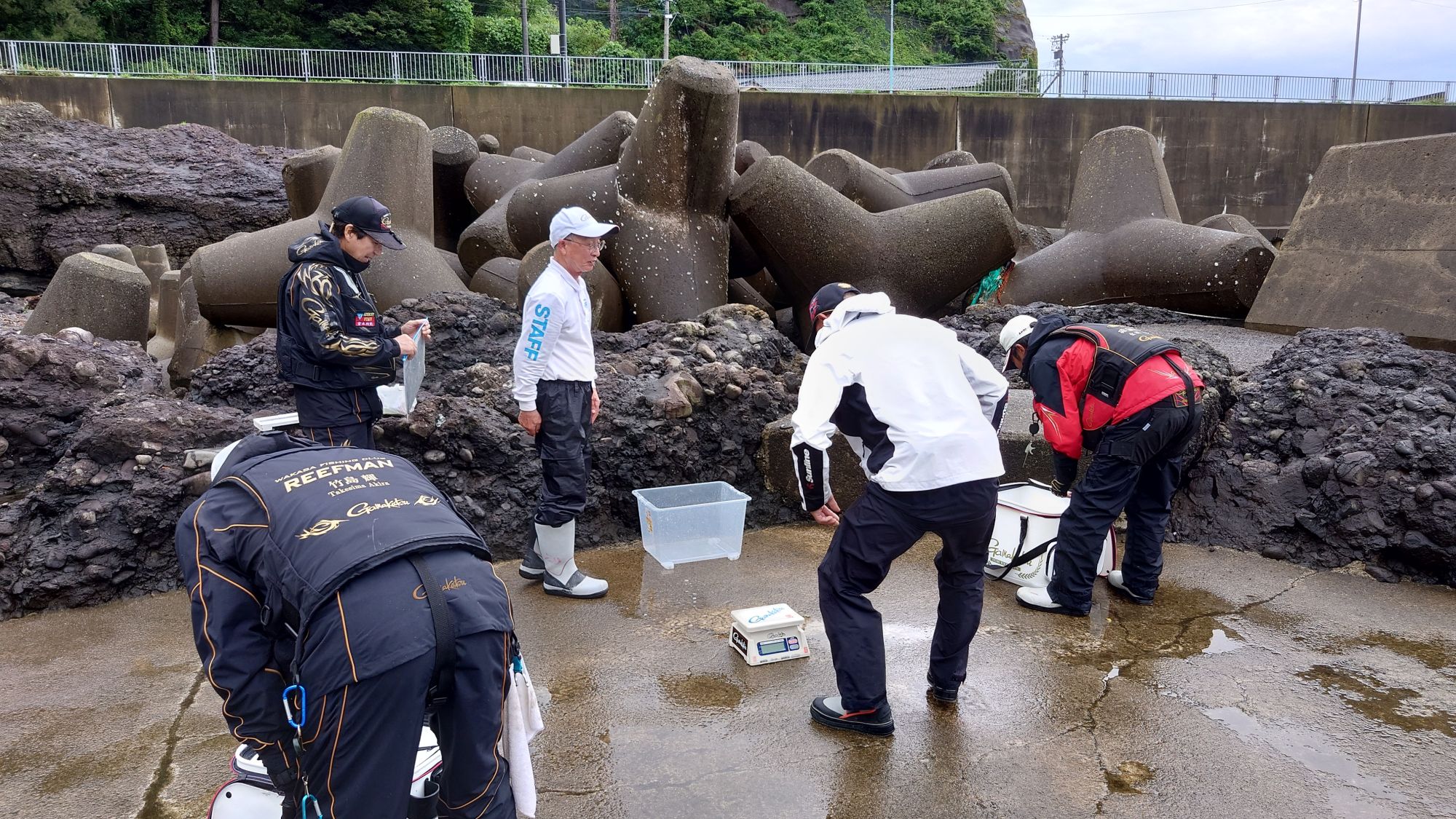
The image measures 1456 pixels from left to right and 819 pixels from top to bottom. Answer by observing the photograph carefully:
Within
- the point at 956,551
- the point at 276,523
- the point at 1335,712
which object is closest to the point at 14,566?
the point at 276,523

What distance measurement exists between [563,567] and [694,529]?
72 centimetres

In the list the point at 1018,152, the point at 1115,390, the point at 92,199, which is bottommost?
the point at 1115,390

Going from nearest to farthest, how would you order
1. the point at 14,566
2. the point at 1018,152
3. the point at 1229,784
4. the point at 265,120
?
the point at 1229,784
the point at 14,566
the point at 265,120
the point at 1018,152

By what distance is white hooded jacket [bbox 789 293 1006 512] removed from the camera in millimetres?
3016

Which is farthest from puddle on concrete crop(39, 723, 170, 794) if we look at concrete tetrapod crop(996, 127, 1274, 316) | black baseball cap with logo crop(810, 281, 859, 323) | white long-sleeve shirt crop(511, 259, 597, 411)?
concrete tetrapod crop(996, 127, 1274, 316)

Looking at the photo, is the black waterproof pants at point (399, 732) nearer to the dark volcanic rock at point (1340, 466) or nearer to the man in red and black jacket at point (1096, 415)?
the man in red and black jacket at point (1096, 415)

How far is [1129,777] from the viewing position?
9.85ft

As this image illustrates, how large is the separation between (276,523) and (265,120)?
19463 mm

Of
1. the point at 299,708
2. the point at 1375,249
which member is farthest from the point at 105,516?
the point at 1375,249

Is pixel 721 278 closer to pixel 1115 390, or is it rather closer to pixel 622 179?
pixel 622 179

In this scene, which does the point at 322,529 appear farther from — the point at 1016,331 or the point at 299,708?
the point at 1016,331

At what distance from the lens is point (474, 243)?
8492mm

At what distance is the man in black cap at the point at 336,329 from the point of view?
12.4 feet

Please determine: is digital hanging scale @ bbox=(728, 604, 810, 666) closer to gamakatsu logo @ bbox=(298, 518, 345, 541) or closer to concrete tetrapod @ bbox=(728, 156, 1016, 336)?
gamakatsu logo @ bbox=(298, 518, 345, 541)
